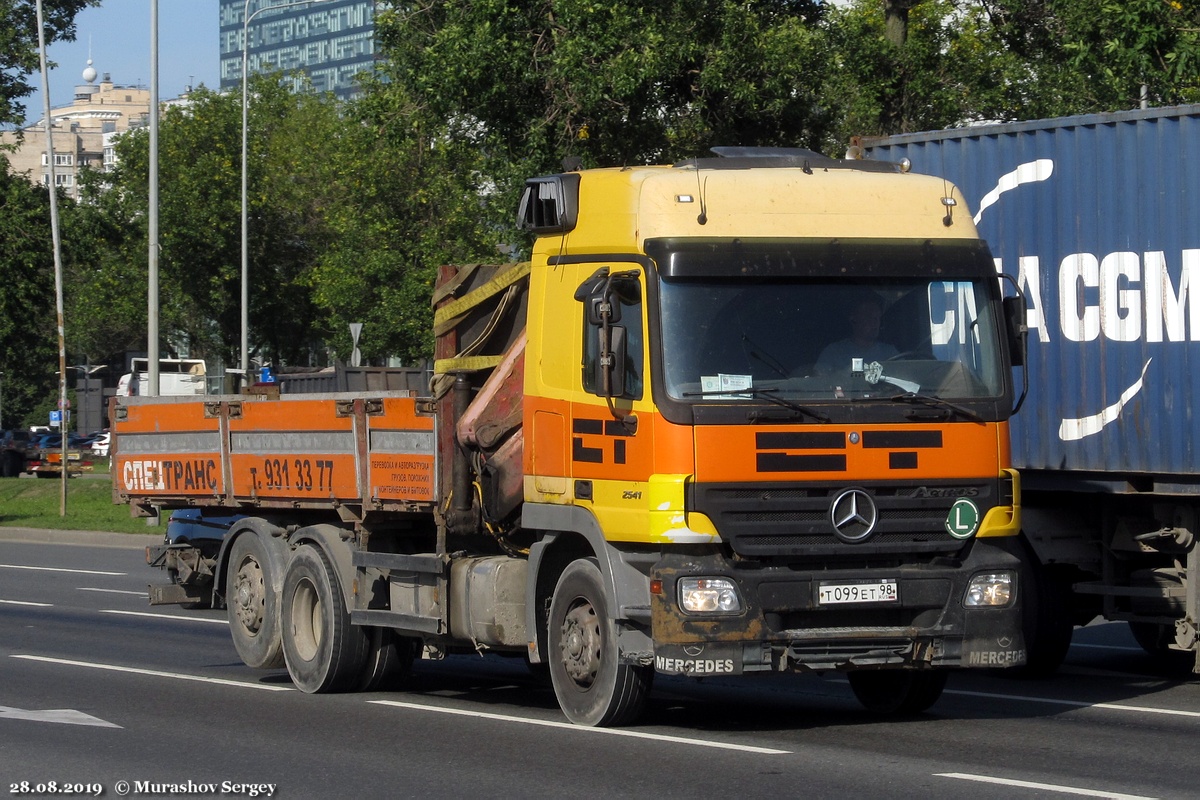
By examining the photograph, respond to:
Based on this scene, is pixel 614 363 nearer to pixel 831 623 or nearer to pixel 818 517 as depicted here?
pixel 818 517

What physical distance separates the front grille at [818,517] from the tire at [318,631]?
374 centimetres

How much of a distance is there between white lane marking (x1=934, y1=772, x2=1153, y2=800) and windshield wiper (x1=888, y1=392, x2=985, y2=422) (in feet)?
6.51

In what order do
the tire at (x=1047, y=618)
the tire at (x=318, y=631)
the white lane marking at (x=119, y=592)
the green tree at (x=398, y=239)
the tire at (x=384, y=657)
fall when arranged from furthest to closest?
the green tree at (x=398, y=239) < the white lane marking at (x=119, y=592) < the tire at (x=1047, y=618) < the tire at (x=384, y=657) < the tire at (x=318, y=631)

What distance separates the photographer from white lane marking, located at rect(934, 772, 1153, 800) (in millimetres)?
7457

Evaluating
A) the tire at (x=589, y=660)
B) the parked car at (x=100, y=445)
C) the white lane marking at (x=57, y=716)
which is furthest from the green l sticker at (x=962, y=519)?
the parked car at (x=100, y=445)

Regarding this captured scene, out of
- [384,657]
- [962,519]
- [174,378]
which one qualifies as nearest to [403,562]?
[384,657]

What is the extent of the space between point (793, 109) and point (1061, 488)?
10633mm

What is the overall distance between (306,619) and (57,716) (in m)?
1.98

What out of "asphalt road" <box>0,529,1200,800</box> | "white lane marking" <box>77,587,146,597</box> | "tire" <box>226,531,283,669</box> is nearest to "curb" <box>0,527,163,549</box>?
"white lane marking" <box>77,587,146,597</box>

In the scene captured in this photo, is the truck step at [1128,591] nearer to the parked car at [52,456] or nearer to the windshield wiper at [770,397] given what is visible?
the windshield wiper at [770,397]

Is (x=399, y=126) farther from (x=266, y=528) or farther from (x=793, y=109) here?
(x=266, y=528)

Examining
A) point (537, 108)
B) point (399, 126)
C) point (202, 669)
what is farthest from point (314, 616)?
point (399, 126)

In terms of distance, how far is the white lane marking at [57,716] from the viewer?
10.2 meters

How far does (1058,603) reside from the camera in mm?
12555
